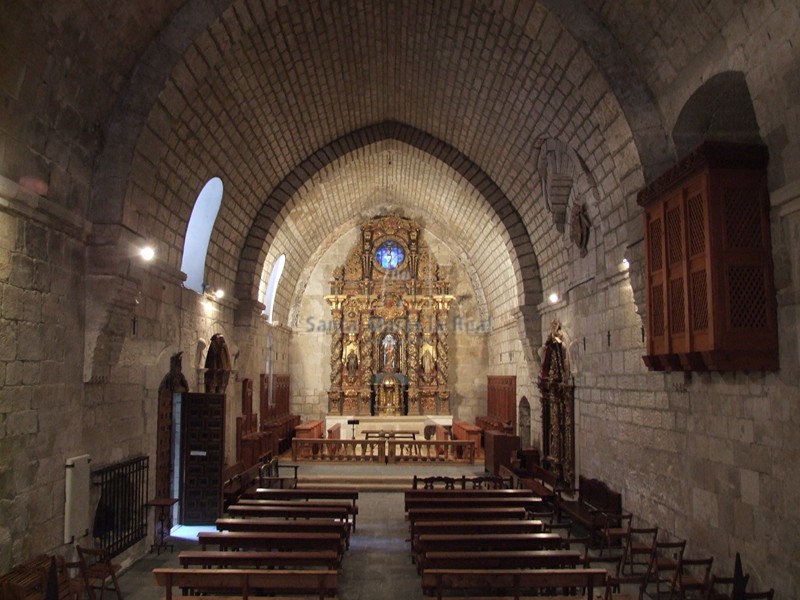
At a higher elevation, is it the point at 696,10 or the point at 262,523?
the point at 696,10

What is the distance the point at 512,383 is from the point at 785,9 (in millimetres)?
12931

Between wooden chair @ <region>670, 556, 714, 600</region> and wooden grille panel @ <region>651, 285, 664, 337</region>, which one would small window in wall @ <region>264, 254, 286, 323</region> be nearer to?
wooden grille panel @ <region>651, 285, 664, 337</region>

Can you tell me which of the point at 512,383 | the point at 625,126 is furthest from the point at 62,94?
the point at 512,383

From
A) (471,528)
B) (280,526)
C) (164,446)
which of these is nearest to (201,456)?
(164,446)

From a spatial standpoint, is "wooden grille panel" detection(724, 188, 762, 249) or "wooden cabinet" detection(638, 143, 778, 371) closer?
"wooden cabinet" detection(638, 143, 778, 371)

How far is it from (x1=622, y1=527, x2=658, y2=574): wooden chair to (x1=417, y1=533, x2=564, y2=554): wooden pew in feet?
3.02

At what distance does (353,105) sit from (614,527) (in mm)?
9490

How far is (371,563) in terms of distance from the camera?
8.55m

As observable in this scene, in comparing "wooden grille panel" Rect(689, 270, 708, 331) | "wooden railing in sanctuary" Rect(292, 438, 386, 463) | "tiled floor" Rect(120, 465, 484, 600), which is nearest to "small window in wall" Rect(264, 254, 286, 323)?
"wooden railing in sanctuary" Rect(292, 438, 386, 463)

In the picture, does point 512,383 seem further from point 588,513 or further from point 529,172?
point 588,513

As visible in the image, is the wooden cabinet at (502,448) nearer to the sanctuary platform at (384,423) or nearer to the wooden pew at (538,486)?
the wooden pew at (538,486)

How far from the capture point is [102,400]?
800cm

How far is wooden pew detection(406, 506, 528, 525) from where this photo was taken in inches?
342

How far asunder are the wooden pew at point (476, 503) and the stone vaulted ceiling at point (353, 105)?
3.83m
